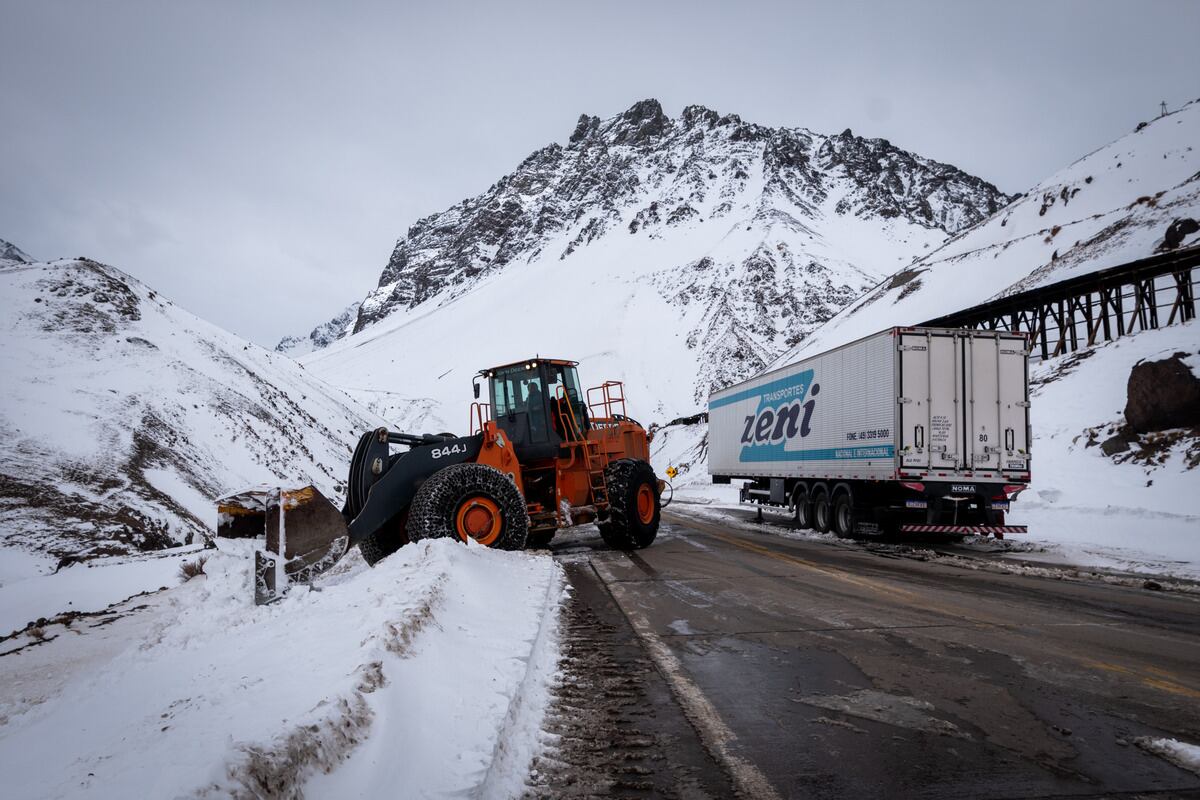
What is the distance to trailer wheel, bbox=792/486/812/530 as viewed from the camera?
16.7 meters

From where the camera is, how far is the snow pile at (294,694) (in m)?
2.68

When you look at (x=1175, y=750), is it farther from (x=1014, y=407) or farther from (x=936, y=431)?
(x=1014, y=407)

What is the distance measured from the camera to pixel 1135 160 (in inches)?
1984

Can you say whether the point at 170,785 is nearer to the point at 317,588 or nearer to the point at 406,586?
the point at 406,586

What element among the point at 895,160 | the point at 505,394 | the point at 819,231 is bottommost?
the point at 505,394

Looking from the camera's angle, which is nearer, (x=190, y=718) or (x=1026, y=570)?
(x=190, y=718)

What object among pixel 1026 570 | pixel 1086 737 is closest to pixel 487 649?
pixel 1086 737

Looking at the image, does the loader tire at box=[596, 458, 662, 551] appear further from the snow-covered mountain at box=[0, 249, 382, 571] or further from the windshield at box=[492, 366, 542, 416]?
the snow-covered mountain at box=[0, 249, 382, 571]

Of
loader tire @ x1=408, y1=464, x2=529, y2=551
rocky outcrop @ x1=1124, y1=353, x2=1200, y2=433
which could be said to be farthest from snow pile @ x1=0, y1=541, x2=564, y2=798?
rocky outcrop @ x1=1124, y1=353, x2=1200, y2=433

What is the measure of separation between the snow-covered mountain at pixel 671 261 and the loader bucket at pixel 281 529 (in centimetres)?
6067

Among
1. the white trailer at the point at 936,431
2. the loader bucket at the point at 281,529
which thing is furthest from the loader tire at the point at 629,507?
the loader bucket at the point at 281,529

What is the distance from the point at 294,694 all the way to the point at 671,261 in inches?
3796

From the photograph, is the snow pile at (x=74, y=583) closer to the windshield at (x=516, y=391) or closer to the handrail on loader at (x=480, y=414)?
the handrail on loader at (x=480, y=414)

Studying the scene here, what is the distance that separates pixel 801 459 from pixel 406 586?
40.6ft
